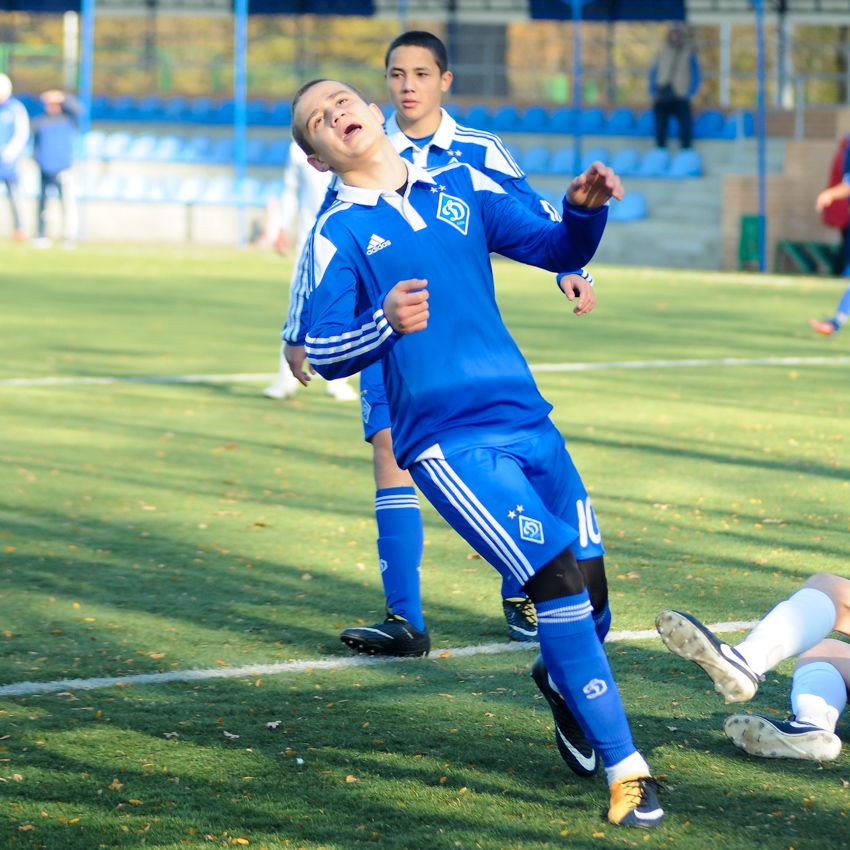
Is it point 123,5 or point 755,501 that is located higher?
point 123,5

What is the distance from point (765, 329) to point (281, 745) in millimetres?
12650

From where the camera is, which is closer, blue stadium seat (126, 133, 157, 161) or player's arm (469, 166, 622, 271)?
player's arm (469, 166, 622, 271)

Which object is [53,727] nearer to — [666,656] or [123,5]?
[666,656]

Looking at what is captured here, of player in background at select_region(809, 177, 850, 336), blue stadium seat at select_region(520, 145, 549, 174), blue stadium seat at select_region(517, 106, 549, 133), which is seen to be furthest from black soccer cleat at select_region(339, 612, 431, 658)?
blue stadium seat at select_region(517, 106, 549, 133)

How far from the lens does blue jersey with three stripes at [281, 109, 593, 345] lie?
502 centimetres

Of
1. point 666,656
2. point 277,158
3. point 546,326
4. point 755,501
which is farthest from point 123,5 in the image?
point 666,656

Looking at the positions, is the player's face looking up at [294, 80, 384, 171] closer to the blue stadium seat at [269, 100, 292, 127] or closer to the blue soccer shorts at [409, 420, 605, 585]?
the blue soccer shorts at [409, 420, 605, 585]

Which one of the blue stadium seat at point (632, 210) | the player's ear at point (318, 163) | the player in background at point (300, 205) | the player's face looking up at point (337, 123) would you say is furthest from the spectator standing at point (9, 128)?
the player's face looking up at point (337, 123)

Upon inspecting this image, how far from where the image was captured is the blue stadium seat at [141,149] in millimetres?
34781

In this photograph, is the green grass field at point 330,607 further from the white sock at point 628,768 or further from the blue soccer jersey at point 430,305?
the blue soccer jersey at point 430,305

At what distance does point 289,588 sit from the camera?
6.48 metres

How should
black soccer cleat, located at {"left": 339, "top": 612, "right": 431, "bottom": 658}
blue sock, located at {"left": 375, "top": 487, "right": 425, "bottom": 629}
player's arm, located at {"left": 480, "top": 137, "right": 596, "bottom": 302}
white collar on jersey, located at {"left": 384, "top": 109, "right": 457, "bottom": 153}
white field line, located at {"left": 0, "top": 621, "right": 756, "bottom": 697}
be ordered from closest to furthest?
1. player's arm, located at {"left": 480, "top": 137, "right": 596, "bottom": 302}
2. white field line, located at {"left": 0, "top": 621, "right": 756, "bottom": 697}
3. black soccer cleat, located at {"left": 339, "top": 612, "right": 431, "bottom": 658}
4. blue sock, located at {"left": 375, "top": 487, "right": 425, "bottom": 629}
5. white collar on jersey, located at {"left": 384, "top": 109, "right": 457, "bottom": 153}

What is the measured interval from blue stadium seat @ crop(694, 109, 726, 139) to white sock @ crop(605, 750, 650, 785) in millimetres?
27259

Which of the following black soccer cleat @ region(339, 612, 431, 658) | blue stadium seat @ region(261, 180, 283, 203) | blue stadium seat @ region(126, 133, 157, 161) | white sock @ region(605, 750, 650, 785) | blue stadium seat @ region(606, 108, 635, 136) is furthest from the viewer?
blue stadium seat @ region(126, 133, 157, 161)
